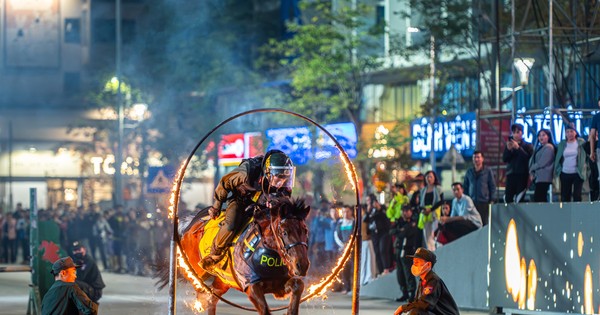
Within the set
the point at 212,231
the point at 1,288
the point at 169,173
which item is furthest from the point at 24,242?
the point at 212,231

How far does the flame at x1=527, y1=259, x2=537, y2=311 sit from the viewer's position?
19.3 meters

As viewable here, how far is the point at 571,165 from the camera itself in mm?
20500

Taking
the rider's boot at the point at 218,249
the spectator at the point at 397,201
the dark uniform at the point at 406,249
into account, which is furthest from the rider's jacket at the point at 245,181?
the spectator at the point at 397,201

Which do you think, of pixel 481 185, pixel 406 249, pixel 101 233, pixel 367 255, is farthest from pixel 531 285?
pixel 101 233

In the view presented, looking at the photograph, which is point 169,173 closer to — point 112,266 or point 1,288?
point 1,288

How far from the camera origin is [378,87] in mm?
49406

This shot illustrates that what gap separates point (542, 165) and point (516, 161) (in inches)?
45.8

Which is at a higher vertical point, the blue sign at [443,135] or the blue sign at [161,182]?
the blue sign at [443,135]

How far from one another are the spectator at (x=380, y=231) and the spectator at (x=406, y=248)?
0.87 meters

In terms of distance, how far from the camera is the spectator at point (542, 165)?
68.4 feet

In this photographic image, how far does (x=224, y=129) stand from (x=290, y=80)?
3.67 metres

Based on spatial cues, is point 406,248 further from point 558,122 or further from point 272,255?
point 272,255

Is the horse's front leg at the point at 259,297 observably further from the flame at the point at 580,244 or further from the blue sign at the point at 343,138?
the blue sign at the point at 343,138

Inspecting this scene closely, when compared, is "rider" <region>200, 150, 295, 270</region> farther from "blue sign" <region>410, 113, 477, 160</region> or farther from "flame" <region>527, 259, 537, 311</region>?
"blue sign" <region>410, 113, 477, 160</region>
